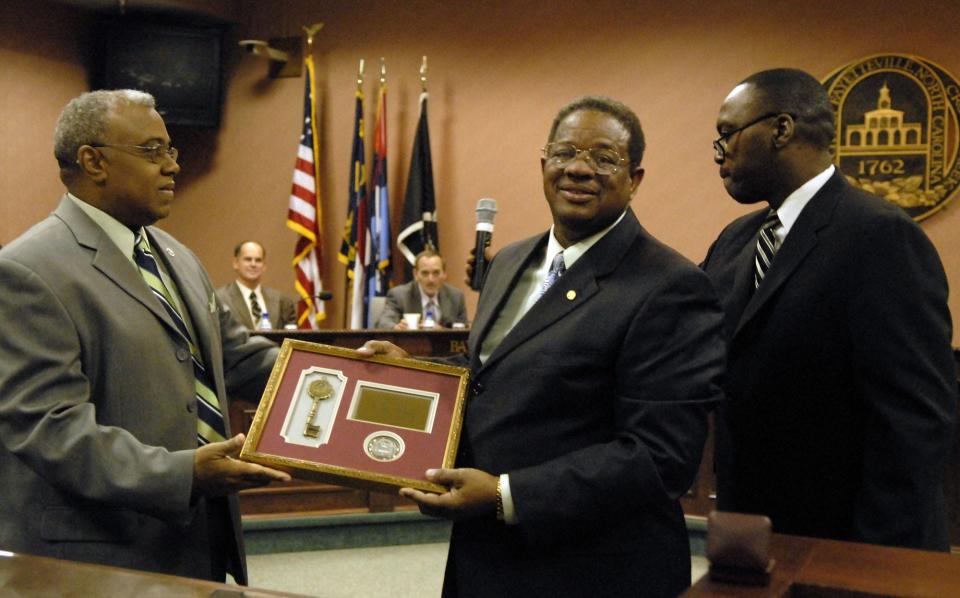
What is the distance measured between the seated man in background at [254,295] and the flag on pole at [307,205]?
326 mm

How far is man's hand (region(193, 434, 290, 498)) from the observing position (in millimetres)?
1857

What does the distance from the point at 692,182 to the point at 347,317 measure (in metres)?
3.02

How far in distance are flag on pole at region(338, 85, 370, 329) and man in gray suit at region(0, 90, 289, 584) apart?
529cm

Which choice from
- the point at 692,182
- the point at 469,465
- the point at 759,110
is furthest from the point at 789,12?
the point at 469,465

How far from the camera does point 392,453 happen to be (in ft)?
6.05

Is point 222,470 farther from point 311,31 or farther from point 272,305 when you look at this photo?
point 311,31

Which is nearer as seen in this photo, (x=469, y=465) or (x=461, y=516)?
(x=461, y=516)

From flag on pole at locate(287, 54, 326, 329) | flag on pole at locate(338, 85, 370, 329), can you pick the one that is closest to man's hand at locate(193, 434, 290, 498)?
flag on pole at locate(338, 85, 370, 329)

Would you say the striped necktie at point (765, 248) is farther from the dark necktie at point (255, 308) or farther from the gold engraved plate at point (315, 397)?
the dark necktie at point (255, 308)

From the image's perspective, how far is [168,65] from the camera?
8047 millimetres

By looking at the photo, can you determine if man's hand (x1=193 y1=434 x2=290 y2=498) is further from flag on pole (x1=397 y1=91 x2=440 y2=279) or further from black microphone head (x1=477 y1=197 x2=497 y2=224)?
flag on pole (x1=397 y1=91 x2=440 y2=279)

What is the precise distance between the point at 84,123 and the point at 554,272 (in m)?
1.05

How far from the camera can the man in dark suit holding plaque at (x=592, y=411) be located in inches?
67.4

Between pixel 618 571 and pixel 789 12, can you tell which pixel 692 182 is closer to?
pixel 789 12
